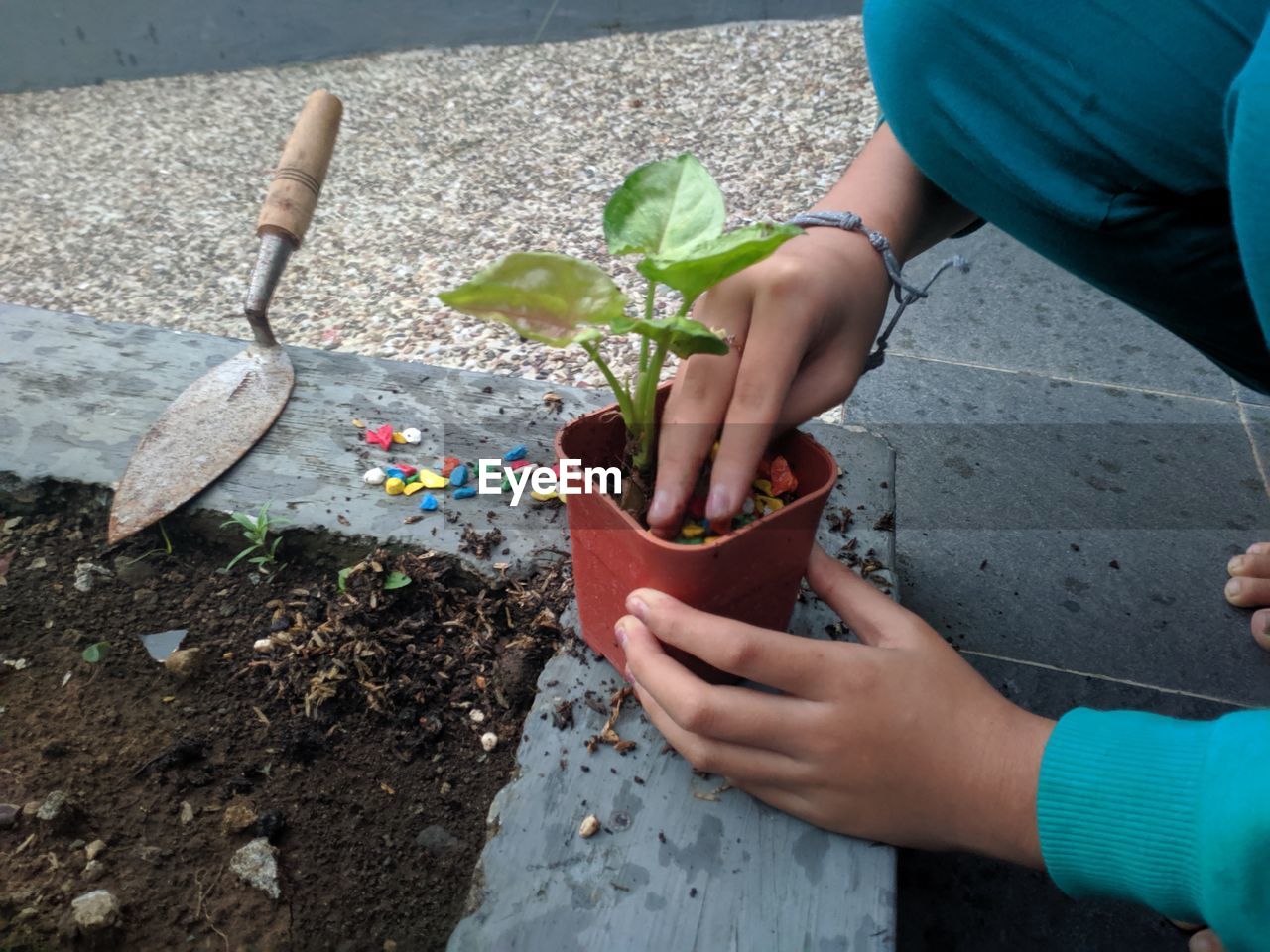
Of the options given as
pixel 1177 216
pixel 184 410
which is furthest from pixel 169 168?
pixel 1177 216

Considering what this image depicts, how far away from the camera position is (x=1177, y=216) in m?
0.79

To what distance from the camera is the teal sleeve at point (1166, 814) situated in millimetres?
541

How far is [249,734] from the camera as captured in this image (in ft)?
2.70

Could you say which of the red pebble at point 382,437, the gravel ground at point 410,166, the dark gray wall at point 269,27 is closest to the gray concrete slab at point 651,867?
the red pebble at point 382,437

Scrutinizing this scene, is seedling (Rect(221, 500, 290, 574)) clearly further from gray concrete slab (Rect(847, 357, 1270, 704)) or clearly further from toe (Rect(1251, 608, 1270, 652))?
toe (Rect(1251, 608, 1270, 652))

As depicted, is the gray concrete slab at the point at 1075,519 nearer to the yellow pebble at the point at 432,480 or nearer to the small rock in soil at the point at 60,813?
the yellow pebble at the point at 432,480

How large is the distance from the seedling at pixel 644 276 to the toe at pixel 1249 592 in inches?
33.8

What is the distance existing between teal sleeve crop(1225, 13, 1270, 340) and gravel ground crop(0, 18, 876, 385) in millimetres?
984

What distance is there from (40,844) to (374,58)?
248cm

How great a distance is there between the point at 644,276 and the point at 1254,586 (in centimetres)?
97

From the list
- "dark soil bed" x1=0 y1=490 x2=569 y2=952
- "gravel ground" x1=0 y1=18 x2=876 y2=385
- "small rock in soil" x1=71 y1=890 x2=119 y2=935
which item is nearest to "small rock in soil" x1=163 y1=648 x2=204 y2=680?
"dark soil bed" x1=0 y1=490 x2=569 y2=952

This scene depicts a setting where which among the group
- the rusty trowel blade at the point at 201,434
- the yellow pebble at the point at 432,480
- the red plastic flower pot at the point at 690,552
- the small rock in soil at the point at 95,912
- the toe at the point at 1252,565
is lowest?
the toe at the point at 1252,565

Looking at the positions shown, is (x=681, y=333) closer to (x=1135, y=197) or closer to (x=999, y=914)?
(x=1135, y=197)

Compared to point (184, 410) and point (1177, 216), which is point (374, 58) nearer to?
point (184, 410)
